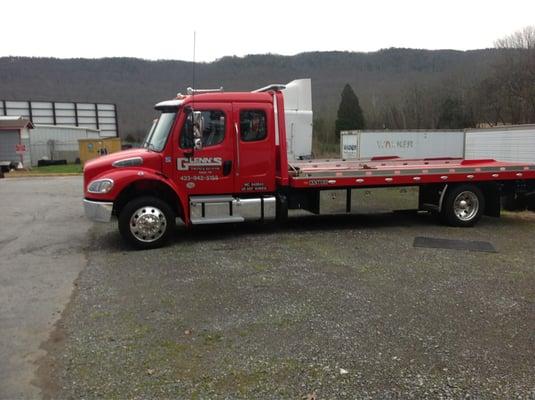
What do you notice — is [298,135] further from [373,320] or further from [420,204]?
[373,320]

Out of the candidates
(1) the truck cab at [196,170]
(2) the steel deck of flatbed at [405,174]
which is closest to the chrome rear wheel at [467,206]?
(2) the steel deck of flatbed at [405,174]

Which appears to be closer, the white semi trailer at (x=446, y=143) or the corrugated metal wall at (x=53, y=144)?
the white semi trailer at (x=446, y=143)

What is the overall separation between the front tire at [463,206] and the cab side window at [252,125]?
4097 mm

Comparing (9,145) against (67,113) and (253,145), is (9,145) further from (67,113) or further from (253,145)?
(253,145)

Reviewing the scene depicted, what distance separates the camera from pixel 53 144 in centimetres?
4941

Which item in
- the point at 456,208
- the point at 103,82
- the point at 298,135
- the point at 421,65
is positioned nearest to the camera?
the point at 456,208

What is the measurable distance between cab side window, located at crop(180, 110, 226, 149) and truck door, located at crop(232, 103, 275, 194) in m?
0.27

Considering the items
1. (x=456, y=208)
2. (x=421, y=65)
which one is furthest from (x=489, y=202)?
(x=421, y=65)

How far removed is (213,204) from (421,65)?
72753 mm

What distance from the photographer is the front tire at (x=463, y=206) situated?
10789 millimetres

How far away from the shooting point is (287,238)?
9.68m

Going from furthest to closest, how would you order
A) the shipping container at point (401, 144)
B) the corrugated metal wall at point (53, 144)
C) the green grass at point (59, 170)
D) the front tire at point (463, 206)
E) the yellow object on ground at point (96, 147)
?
the corrugated metal wall at point (53, 144) < the yellow object on ground at point (96, 147) < the green grass at point (59, 170) < the shipping container at point (401, 144) < the front tire at point (463, 206)

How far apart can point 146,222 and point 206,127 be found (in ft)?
6.45

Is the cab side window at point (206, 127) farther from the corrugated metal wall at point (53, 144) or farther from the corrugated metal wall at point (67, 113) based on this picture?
the corrugated metal wall at point (67, 113)
